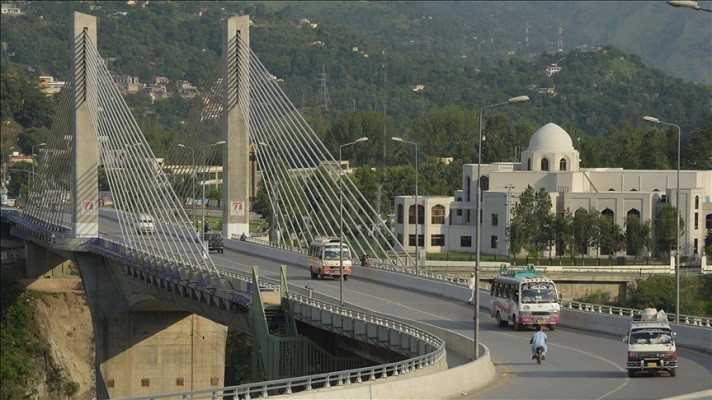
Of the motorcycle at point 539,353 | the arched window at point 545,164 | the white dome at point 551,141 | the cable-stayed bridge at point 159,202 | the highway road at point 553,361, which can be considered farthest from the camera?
the white dome at point 551,141

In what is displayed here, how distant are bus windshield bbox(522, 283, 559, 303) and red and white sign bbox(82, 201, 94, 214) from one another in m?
41.6

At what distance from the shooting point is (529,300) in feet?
187

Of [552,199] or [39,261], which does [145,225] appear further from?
[552,199]

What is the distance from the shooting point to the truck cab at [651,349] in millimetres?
43312

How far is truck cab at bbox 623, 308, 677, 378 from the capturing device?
43.3 meters

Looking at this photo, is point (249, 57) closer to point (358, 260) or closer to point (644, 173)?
point (358, 260)

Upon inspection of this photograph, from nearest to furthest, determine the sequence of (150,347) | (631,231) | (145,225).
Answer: (145,225) → (150,347) → (631,231)

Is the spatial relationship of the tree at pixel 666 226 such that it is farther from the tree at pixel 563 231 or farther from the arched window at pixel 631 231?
the tree at pixel 563 231

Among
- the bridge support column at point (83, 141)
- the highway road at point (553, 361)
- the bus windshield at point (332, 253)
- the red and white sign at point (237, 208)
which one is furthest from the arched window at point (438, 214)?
the highway road at point (553, 361)

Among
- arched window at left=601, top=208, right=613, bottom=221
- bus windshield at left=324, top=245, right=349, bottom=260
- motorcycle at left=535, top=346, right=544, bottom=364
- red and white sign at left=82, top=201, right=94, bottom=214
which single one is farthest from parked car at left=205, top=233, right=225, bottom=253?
motorcycle at left=535, top=346, right=544, bottom=364

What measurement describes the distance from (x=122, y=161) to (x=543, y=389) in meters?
51.3

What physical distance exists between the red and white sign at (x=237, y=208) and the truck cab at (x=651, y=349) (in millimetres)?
57097

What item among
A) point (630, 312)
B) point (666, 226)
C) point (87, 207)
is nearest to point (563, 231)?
point (666, 226)

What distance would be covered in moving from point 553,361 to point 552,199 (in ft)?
292
